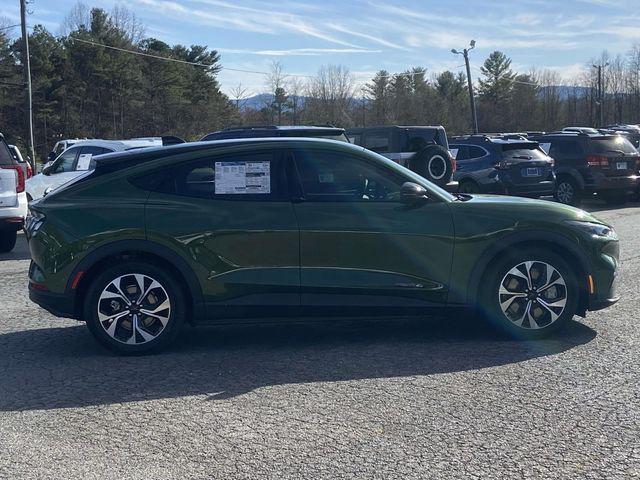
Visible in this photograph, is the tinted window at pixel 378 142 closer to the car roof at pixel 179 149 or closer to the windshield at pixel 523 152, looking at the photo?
the windshield at pixel 523 152

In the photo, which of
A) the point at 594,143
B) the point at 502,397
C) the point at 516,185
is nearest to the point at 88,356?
the point at 502,397

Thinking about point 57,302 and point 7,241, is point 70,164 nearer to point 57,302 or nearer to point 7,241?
point 7,241

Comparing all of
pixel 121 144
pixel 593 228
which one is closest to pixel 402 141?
pixel 121 144

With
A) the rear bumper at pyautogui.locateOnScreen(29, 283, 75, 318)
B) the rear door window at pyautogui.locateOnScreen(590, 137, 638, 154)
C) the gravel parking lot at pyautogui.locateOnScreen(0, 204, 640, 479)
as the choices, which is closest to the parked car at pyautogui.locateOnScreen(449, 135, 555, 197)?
the rear door window at pyautogui.locateOnScreen(590, 137, 638, 154)

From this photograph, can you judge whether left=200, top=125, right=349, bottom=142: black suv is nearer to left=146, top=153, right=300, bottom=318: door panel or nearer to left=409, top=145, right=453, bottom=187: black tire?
left=409, top=145, right=453, bottom=187: black tire

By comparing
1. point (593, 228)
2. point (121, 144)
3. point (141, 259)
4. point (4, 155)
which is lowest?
point (141, 259)

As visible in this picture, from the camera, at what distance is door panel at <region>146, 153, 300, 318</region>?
6.19 meters

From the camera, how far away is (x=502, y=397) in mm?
5160

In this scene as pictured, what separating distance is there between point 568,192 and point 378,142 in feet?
18.4

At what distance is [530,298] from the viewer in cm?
651

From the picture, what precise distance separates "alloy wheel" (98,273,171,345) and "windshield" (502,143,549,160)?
13.5 metres

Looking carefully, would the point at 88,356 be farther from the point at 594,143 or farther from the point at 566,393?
the point at 594,143

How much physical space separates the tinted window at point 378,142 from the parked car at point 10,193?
742 centimetres

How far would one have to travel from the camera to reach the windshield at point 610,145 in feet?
64.0
